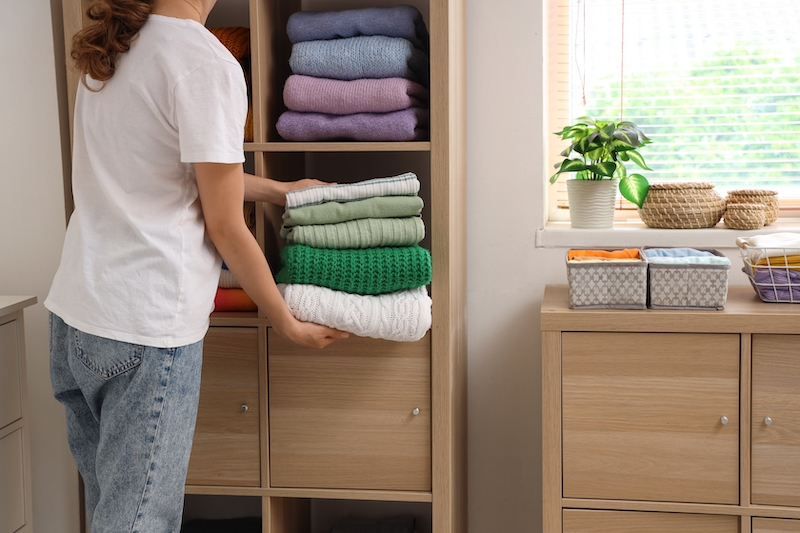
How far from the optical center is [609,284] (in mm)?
1430

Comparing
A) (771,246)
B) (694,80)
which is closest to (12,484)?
(771,246)

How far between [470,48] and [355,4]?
1.13 feet

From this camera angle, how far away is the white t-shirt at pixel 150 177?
1034 millimetres

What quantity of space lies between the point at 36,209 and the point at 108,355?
2.38 feet

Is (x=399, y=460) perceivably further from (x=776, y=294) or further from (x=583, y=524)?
(x=776, y=294)

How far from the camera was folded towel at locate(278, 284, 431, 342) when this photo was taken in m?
1.30

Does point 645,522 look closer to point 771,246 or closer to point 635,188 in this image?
point 771,246

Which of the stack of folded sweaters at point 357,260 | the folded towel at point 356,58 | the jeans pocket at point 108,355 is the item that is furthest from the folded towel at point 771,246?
the jeans pocket at point 108,355

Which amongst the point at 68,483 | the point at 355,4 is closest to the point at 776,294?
the point at 355,4

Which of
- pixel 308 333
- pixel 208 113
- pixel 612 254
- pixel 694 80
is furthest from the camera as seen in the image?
pixel 694 80

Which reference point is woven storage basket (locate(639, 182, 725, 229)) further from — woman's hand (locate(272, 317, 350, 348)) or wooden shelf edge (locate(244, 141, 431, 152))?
woman's hand (locate(272, 317, 350, 348))

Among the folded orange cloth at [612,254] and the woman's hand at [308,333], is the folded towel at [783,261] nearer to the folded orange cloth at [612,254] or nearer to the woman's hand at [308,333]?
the folded orange cloth at [612,254]

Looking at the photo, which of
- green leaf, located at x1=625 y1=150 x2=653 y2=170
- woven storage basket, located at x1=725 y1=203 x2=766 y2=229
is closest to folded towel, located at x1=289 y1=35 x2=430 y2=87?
green leaf, located at x1=625 y1=150 x2=653 y2=170

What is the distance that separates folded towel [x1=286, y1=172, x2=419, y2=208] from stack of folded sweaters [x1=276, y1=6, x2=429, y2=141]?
0.10m
